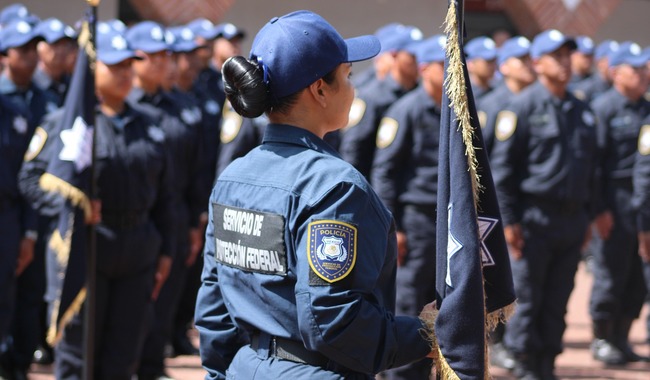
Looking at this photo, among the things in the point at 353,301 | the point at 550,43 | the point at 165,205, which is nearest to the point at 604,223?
the point at 550,43

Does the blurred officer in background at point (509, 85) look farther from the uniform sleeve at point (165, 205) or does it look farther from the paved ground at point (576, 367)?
the uniform sleeve at point (165, 205)

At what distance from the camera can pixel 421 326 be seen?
A: 310 cm

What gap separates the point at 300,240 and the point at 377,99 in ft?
18.3

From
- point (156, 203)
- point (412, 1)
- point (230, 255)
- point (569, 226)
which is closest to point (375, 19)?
point (412, 1)

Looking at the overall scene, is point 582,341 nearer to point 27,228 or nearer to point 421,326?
point 27,228

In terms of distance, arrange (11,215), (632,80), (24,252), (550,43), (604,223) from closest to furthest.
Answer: (11,215), (24,252), (550,43), (604,223), (632,80)

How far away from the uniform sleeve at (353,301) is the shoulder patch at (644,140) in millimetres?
6391

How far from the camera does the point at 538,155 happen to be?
7957mm

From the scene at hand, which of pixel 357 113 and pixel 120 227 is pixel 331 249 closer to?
pixel 120 227

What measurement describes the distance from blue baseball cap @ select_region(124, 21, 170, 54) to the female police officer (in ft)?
15.7

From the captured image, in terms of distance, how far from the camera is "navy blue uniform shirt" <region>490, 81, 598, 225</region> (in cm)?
789

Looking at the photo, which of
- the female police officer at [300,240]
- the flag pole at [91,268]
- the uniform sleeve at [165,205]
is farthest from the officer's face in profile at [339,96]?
the uniform sleeve at [165,205]

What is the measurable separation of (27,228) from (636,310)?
519 cm

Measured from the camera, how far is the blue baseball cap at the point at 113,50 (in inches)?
249
